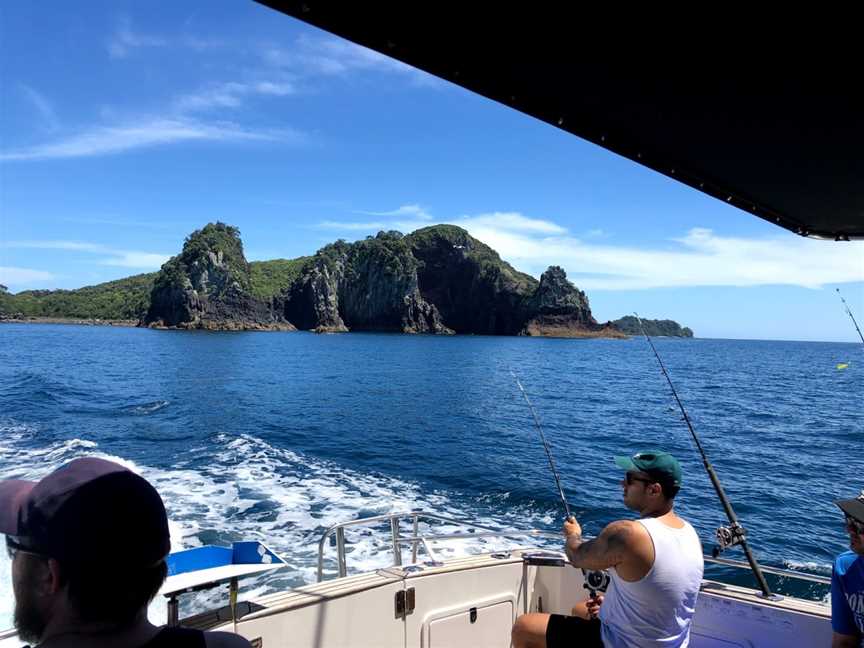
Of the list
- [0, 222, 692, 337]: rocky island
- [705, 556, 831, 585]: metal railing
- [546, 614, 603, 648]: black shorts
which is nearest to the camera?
[546, 614, 603, 648]: black shorts

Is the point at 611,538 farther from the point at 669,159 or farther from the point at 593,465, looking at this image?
the point at 593,465

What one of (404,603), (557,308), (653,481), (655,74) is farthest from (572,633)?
(557,308)

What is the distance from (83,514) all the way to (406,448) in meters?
19.0

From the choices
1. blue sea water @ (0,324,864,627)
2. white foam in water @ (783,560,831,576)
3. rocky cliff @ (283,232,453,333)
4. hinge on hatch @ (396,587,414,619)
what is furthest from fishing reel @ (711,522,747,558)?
rocky cliff @ (283,232,453,333)

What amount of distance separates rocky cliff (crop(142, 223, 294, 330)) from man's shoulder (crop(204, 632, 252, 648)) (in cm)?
12981

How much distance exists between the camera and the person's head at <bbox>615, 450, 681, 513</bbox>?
2602 millimetres

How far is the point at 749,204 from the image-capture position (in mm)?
3910

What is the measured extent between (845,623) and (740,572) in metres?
7.08

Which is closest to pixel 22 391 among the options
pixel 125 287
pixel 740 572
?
pixel 740 572

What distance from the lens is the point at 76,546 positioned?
101cm

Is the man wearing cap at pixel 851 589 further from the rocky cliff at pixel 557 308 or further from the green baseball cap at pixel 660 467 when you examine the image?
the rocky cliff at pixel 557 308

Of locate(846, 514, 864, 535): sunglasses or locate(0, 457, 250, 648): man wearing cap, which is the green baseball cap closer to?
locate(846, 514, 864, 535): sunglasses

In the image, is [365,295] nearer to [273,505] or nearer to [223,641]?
[273,505]

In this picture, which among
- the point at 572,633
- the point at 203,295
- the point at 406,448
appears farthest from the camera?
the point at 203,295
